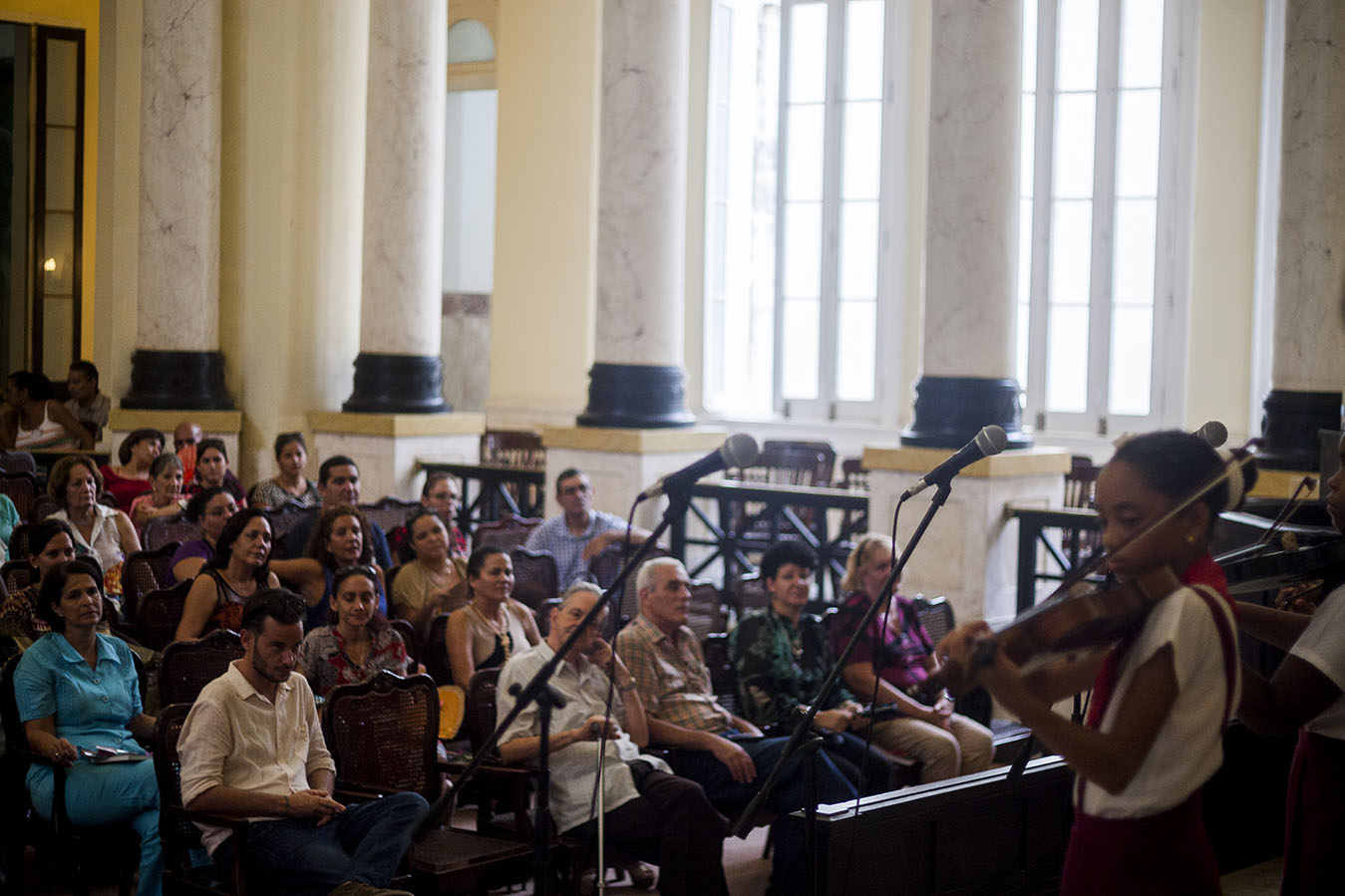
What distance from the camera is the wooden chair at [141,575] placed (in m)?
6.22

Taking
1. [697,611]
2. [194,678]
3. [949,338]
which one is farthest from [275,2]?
[194,678]

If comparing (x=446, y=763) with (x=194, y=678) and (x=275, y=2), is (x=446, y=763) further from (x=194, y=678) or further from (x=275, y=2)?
(x=275, y=2)

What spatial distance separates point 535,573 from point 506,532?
119 centimetres

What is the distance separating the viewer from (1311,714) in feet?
8.59

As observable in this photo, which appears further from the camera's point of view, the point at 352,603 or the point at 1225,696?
the point at 352,603

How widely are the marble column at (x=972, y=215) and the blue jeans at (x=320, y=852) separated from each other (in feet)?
14.6

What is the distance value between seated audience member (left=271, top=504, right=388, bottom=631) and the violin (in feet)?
14.0

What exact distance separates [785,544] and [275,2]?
6.86 metres

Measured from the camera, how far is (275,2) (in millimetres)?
10617

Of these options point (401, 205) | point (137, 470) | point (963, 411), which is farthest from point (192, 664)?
point (401, 205)

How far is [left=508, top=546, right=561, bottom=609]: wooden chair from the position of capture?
6.78 metres

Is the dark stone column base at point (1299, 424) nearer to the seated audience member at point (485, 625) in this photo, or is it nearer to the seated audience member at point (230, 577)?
the seated audience member at point (485, 625)

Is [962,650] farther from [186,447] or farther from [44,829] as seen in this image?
[186,447]

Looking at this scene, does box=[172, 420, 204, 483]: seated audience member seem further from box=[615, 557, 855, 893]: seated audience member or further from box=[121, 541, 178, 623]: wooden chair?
box=[615, 557, 855, 893]: seated audience member
